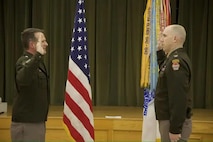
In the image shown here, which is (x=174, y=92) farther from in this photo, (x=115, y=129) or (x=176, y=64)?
(x=115, y=129)

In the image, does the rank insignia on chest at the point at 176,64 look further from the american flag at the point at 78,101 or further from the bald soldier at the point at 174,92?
the american flag at the point at 78,101

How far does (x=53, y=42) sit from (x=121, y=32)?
1.18 meters

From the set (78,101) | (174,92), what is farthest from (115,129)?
(174,92)

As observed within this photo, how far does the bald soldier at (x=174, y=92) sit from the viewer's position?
3.08 m

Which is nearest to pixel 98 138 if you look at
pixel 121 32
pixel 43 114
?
pixel 43 114

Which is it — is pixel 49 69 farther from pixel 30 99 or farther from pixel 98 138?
pixel 30 99

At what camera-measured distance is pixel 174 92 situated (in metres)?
3.08

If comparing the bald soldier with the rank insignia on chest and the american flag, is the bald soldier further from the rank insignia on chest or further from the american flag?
the american flag

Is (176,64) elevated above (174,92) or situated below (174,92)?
above

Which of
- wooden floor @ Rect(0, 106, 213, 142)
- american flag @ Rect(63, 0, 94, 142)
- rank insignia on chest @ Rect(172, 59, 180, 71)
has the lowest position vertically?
wooden floor @ Rect(0, 106, 213, 142)

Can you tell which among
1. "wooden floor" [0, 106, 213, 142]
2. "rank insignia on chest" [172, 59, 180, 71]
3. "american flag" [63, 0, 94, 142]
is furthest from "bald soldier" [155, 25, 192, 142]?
"wooden floor" [0, 106, 213, 142]

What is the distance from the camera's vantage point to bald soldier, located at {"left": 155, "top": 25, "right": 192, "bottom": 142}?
308 centimetres

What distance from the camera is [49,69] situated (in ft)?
24.9

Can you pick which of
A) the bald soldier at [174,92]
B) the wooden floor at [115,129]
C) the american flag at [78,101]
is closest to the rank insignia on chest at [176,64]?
the bald soldier at [174,92]
